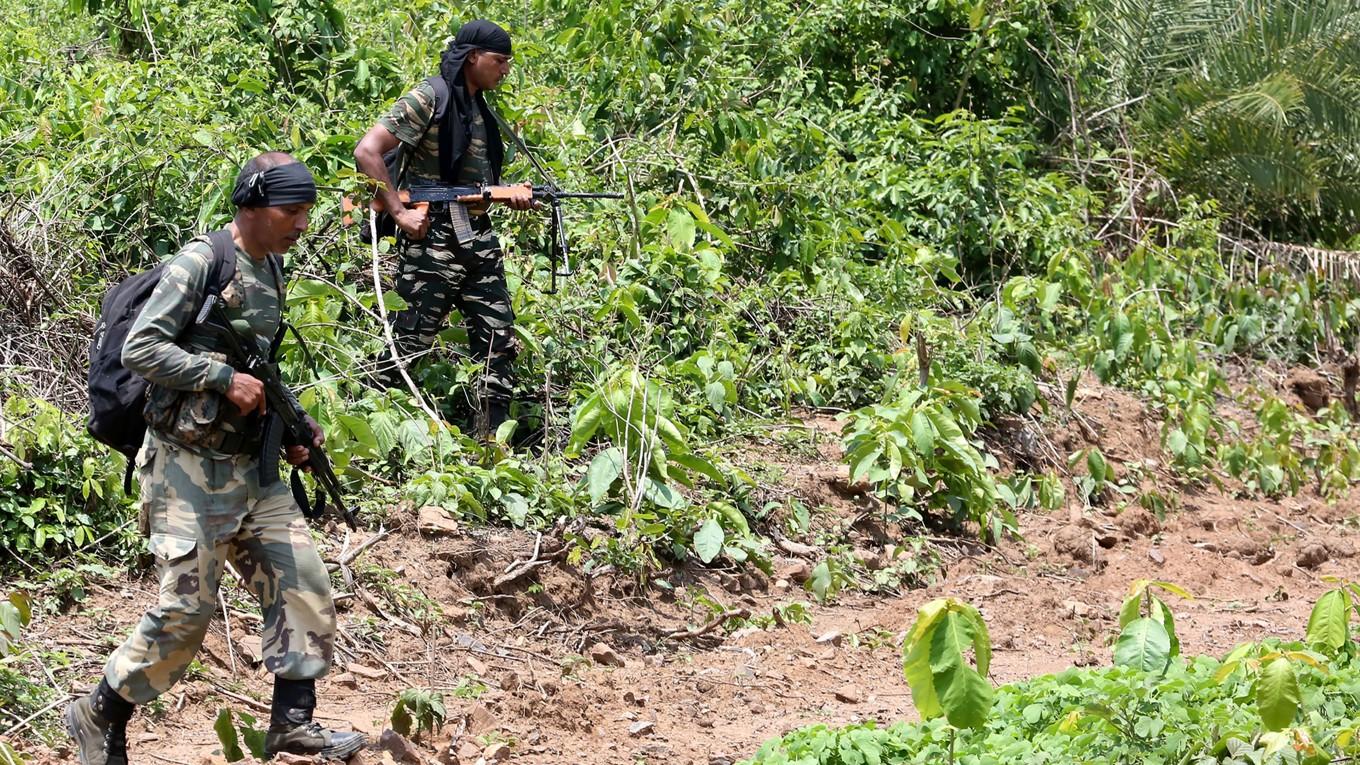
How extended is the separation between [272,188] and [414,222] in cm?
251

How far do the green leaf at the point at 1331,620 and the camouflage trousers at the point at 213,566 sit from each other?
259cm

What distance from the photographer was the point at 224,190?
7047mm

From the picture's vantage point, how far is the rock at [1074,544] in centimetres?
733

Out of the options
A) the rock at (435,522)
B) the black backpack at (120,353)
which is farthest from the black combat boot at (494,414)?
the black backpack at (120,353)

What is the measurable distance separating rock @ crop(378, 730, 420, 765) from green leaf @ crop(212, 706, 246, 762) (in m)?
0.40

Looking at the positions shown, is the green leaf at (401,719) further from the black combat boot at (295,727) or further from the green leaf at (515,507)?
the green leaf at (515,507)

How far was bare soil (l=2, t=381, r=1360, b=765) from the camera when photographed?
471cm

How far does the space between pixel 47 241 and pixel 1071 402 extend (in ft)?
17.5

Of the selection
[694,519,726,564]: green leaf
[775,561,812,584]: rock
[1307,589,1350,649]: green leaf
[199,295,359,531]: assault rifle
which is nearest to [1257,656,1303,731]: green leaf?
[1307,589,1350,649]: green leaf

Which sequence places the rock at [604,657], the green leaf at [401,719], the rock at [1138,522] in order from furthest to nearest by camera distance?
the rock at [1138,522]
the rock at [604,657]
the green leaf at [401,719]

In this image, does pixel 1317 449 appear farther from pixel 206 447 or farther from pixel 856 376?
pixel 206 447

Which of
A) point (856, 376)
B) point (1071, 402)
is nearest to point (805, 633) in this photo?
point (856, 376)

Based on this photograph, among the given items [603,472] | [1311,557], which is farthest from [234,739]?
[1311,557]

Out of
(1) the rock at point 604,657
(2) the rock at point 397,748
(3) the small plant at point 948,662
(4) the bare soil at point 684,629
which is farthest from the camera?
(1) the rock at point 604,657
